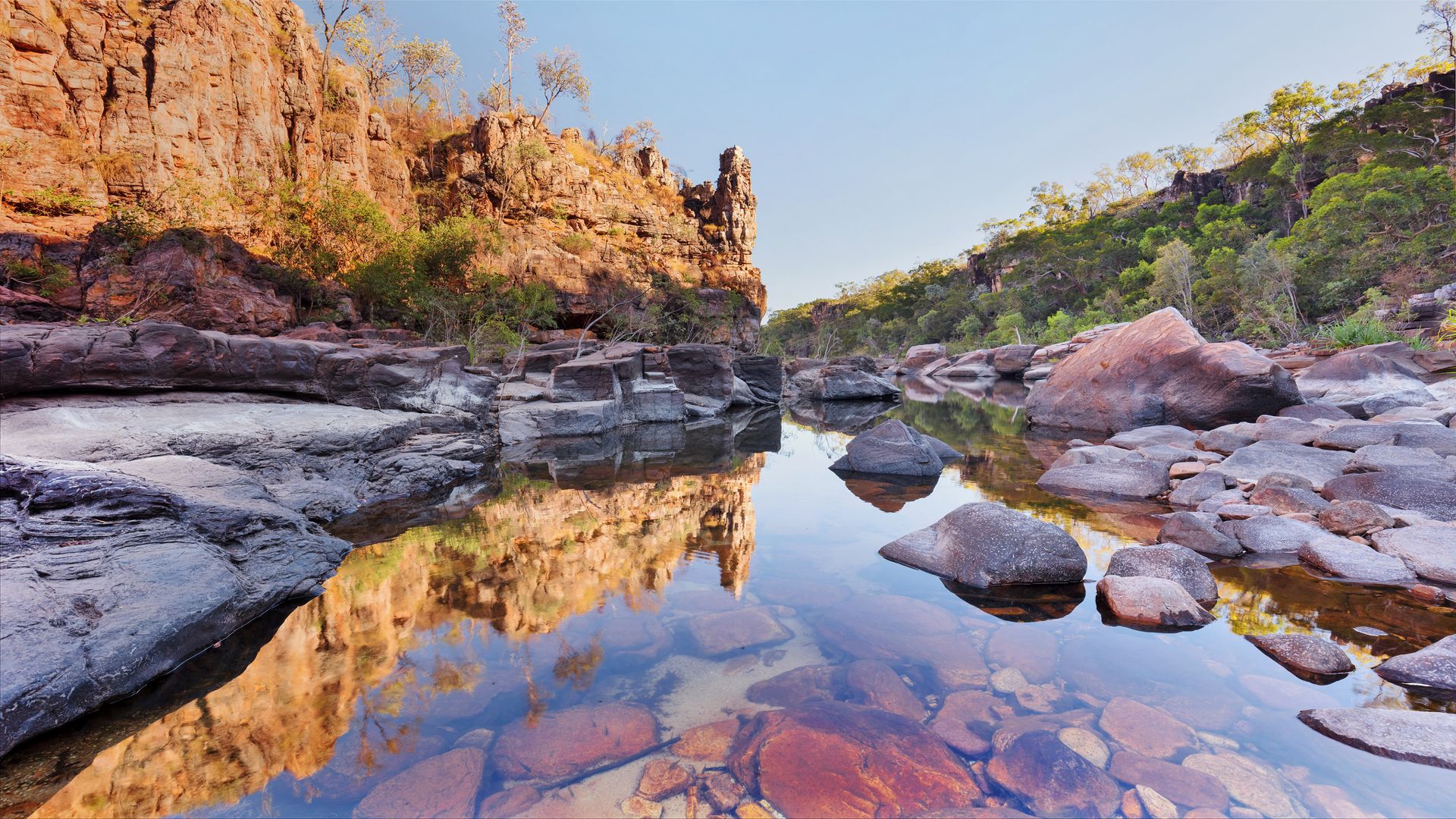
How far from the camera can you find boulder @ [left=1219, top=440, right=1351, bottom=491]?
5.30m

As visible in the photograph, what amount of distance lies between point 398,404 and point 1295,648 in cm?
1001

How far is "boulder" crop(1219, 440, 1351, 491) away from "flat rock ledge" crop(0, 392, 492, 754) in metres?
8.26

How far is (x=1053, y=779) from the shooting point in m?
2.05

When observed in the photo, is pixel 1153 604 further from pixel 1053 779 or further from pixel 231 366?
pixel 231 366

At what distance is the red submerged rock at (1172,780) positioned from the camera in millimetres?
1916

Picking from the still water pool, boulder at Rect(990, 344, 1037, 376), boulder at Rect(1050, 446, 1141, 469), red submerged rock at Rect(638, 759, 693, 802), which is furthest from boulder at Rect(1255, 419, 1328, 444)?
boulder at Rect(990, 344, 1037, 376)

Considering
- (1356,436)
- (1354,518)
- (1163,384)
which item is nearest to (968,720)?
(1354,518)

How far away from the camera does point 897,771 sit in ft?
6.88

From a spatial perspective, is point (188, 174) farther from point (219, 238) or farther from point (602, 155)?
point (602, 155)

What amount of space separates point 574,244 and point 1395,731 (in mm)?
29642

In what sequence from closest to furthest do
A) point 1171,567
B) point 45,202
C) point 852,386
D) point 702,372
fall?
1. point 1171,567
2. point 45,202
3. point 702,372
4. point 852,386

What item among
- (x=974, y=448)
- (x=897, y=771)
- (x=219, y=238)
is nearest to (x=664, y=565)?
(x=897, y=771)

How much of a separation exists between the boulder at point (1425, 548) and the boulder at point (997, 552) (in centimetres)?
202

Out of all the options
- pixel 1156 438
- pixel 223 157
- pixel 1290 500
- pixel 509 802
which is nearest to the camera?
pixel 509 802
